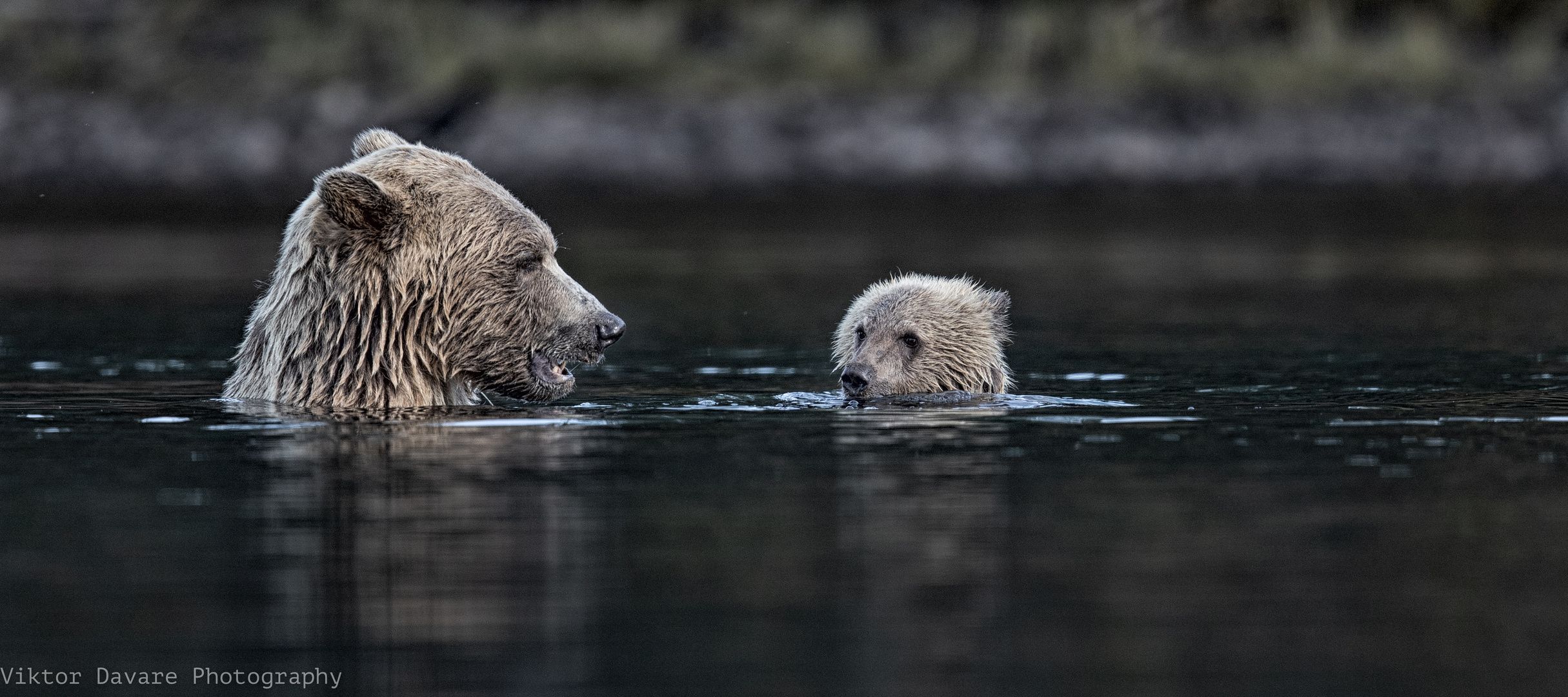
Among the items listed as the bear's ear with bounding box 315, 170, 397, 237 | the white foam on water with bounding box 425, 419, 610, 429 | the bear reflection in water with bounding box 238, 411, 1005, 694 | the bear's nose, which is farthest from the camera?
the bear's nose

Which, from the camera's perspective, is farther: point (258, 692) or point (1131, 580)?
point (1131, 580)

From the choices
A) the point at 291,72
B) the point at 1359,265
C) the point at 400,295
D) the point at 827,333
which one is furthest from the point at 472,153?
the point at 400,295

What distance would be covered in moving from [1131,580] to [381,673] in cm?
208

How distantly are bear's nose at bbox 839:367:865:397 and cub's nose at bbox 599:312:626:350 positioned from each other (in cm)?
186

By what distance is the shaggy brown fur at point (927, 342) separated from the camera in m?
11.0

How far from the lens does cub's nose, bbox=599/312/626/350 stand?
8.91m

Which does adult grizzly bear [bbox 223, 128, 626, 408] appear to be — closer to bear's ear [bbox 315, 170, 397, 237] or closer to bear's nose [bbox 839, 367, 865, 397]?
bear's ear [bbox 315, 170, 397, 237]

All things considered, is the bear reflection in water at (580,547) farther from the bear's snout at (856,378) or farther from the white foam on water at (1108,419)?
the bear's snout at (856,378)

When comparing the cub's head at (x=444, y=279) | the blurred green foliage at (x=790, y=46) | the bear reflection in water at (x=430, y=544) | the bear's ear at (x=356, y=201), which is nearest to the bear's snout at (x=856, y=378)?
the cub's head at (x=444, y=279)

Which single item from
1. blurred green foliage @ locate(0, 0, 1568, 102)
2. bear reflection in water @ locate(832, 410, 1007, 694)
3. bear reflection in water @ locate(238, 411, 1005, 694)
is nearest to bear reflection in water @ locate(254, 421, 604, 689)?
bear reflection in water @ locate(238, 411, 1005, 694)

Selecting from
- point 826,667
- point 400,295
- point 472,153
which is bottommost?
point 826,667

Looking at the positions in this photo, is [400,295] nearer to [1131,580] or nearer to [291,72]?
[1131,580]

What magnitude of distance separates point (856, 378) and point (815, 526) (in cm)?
378

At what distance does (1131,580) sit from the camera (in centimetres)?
Result: 596
